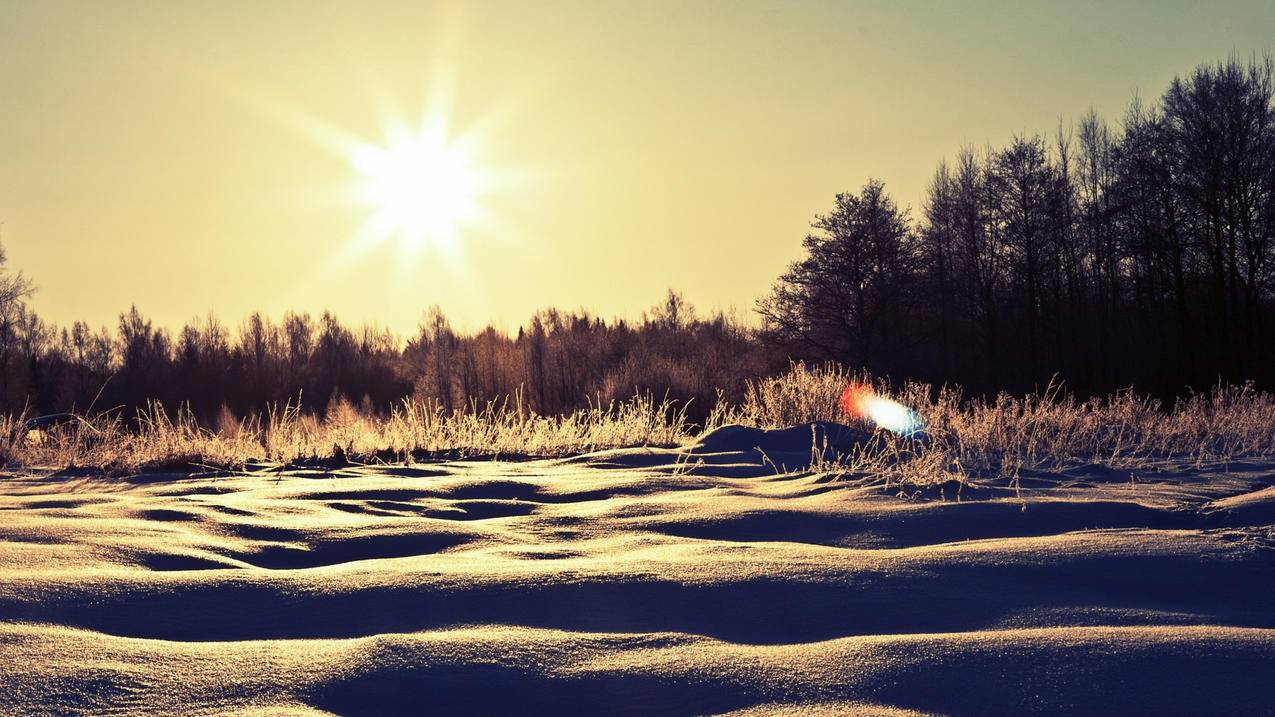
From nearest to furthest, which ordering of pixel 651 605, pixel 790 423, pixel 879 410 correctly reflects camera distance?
1. pixel 651 605
2. pixel 879 410
3. pixel 790 423

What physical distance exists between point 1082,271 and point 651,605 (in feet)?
106

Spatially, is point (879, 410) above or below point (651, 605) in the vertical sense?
above

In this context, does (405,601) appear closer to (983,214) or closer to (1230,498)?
(1230,498)

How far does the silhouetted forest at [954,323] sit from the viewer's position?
23.7m

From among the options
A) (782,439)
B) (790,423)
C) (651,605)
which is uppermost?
(790,423)

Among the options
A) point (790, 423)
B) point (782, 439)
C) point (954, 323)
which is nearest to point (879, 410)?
point (790, 423)

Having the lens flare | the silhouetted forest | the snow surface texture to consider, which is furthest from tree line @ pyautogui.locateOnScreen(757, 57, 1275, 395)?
the snow surface texture

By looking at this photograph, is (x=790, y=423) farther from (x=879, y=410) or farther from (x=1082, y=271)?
(x=1082, y=271)

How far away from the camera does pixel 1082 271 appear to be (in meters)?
31.2

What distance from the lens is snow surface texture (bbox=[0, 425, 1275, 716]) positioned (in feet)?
6.09

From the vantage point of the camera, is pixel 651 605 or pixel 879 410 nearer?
pixel 651 605

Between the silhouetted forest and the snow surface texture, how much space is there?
13.8 m

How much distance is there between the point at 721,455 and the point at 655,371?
11.7 m

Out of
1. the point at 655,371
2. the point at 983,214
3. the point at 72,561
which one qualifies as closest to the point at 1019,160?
the point at 983,214
